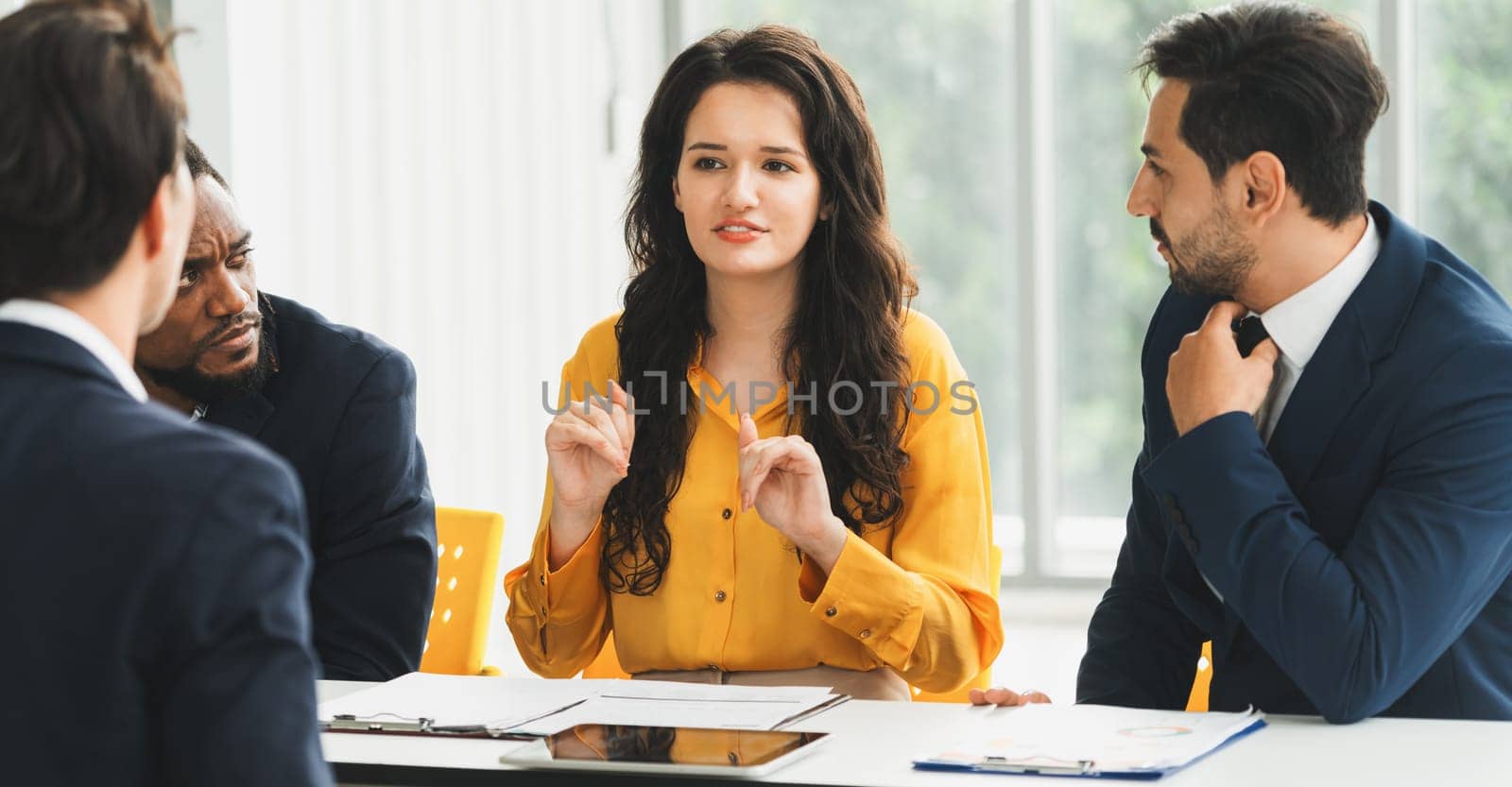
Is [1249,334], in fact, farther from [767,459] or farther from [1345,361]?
[767,459]

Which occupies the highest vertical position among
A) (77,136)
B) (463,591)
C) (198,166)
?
(77,136)

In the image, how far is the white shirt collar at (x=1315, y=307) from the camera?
2.02m

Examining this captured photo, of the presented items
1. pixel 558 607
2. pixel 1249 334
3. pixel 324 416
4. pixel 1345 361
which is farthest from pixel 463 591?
pixel 1345 361

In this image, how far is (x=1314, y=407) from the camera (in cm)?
198

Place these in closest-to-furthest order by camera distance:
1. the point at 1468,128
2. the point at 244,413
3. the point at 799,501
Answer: the point at 799,501
the point at 244,413
the point at 1468,128

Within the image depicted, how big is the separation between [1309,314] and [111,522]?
59.3 inches

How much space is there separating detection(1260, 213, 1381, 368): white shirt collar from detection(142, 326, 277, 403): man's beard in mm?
1492

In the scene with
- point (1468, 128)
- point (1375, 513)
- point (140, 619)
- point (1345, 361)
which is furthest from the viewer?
point (1468, 128)

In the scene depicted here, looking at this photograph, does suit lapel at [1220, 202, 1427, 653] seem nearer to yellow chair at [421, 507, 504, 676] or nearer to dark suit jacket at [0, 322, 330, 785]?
yellow chair at [421, 507, 504, 676]

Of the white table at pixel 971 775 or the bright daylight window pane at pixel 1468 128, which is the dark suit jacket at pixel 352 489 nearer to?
the white table at pixel 971 775

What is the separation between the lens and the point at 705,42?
2568 millimetres

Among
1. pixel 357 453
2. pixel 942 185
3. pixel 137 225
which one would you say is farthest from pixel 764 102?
pixel 942 185

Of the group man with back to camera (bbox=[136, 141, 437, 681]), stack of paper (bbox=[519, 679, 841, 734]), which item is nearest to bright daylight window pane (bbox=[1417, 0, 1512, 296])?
man with back to camera (bbox=[136, 141, 437, 681])

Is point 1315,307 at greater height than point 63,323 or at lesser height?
lesser
